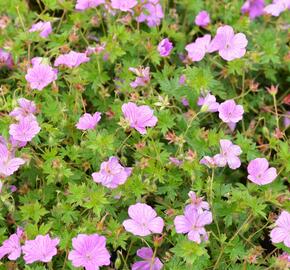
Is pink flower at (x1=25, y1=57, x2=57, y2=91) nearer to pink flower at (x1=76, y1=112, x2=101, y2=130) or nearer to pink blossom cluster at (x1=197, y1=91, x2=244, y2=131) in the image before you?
pink flower at (x1=76, y1=112, x2=101, y2=130)

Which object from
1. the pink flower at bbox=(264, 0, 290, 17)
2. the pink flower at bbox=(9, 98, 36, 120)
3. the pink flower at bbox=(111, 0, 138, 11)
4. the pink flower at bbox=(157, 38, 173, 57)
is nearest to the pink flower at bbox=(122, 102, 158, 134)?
the pink flower at bbox=(9, 98, 36, 120)

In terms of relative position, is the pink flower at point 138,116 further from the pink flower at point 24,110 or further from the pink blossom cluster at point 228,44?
the pink blossom cluster at point 228,44

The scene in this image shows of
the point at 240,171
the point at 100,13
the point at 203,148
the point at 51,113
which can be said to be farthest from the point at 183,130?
the point at 100,13

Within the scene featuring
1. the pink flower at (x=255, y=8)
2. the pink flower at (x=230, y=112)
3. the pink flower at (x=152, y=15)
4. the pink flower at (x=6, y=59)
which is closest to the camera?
the pink flower at (x=230, y=112)

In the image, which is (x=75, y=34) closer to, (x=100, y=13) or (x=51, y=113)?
(x=100, y=13)

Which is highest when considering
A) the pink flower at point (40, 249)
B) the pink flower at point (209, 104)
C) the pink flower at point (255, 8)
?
the pink flower at point (209, 104)

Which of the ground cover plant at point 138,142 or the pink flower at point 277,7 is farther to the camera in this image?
the pink flower at point 277,7

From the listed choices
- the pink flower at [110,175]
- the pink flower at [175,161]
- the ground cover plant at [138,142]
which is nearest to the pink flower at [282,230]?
the ground cover plant at [138,142]
